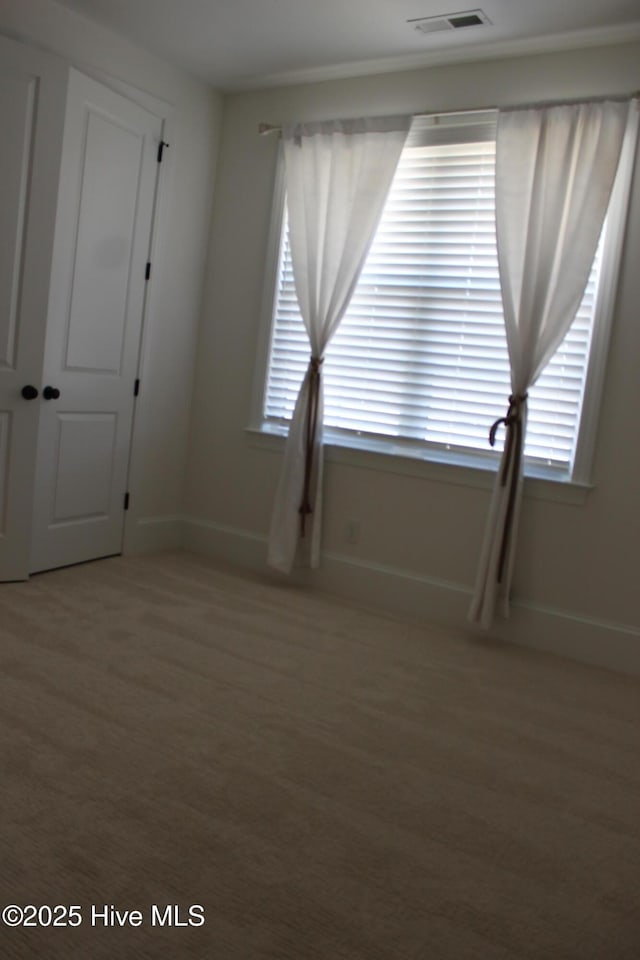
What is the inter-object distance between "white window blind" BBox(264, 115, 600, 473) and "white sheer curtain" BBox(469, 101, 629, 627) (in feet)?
0.48

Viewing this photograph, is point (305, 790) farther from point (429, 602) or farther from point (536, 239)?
point (536, 239)

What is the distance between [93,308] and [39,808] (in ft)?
9.53

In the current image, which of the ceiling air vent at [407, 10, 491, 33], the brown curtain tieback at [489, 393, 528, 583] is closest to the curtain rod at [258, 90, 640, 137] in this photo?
the ceiling air vent at [407, 10, 491, 33]

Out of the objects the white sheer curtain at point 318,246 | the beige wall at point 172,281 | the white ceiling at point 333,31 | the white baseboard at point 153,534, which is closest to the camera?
the white ceiling at point 333,31

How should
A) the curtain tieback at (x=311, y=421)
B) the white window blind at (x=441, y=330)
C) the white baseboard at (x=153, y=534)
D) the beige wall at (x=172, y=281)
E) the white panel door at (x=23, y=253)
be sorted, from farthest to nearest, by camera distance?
the white baseboard at (x=153, y=534)
the beige wall at (x=172, y=281)
the curtain tieback at (x=311, y=421)
the white window blind at (x=441, y=330)
the white panel door at (x=23, y=253)

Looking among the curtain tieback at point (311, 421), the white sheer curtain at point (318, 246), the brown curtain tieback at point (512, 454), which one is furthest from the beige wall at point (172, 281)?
the brown curtain tieback at point (512, 454)

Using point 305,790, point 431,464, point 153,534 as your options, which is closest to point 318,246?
point 431,464

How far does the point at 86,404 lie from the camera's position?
4410mm

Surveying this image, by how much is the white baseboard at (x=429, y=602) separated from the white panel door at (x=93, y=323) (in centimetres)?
70

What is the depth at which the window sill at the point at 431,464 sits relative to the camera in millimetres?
3891

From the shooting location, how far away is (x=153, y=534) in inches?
197

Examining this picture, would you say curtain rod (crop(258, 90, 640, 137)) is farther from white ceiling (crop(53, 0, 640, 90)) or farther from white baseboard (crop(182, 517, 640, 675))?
white baseboard (crop(182, 517, 640, 675))

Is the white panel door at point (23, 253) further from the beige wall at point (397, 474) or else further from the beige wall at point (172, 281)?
the beige wall at point (397, 474)

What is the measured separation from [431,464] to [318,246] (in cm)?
138
